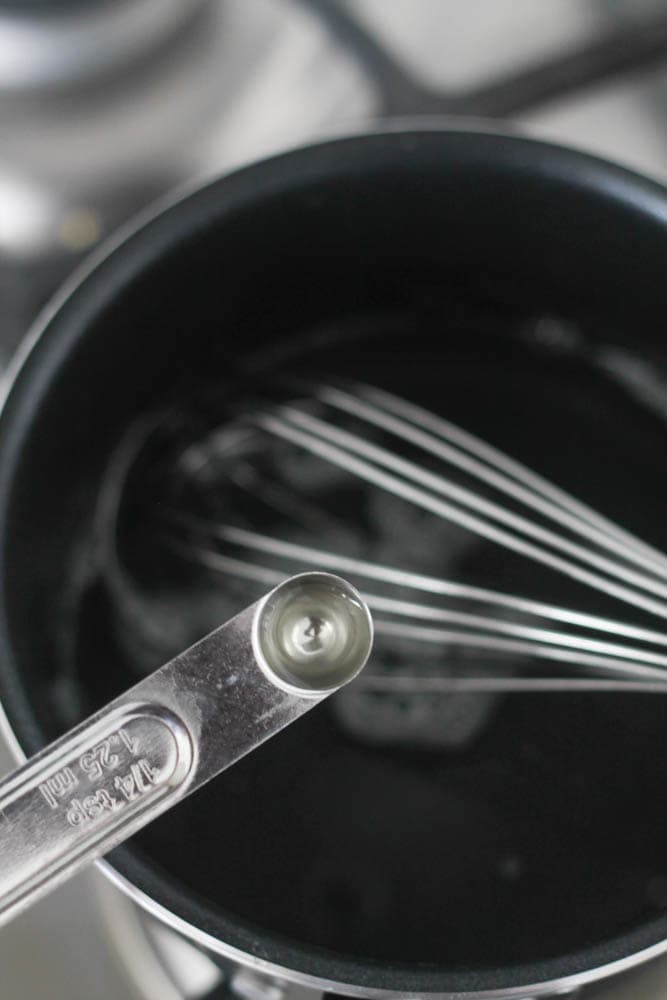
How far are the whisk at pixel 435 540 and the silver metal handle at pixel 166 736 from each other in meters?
0.15

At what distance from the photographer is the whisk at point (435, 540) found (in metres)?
0.58

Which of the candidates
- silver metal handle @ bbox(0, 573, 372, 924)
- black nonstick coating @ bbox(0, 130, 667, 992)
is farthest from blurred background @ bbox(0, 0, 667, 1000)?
silver metal handle @ bbox(0, 573, 372, 924)

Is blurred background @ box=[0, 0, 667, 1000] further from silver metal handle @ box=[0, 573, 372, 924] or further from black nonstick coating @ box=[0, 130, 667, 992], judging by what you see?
silver metal handle @ box=[0, 573, 372, 924]

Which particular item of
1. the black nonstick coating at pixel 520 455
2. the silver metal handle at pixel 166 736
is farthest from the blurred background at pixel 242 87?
the silver metal handle at pixel 166 736

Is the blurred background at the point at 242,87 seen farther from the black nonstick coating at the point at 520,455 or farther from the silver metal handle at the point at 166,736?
the silver metal handle at the point at 166,736

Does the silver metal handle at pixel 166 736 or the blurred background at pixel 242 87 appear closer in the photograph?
the silver metal handle at pixel 166 736

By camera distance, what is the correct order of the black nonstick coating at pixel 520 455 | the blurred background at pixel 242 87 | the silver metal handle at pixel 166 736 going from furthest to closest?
1. the blurred background at pixel 242 87
2. the black nonstick coating at pixel 520 455
3. the silver metal handle at pixel 166 736

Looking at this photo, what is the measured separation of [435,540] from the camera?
625 mm

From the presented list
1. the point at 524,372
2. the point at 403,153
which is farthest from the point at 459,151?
the point at 524,372

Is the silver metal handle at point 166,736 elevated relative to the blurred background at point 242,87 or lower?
lower

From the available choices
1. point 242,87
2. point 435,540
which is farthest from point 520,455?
point 242,87

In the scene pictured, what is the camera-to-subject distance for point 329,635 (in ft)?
1.38

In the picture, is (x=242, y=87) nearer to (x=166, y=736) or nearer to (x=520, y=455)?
(x=520, y=455)

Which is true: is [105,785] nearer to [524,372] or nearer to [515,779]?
[515,779]
